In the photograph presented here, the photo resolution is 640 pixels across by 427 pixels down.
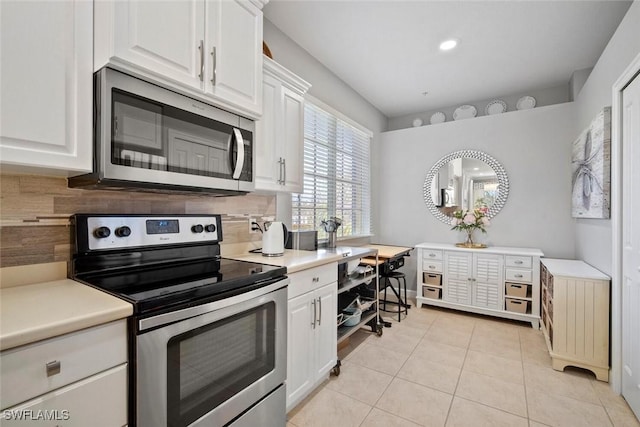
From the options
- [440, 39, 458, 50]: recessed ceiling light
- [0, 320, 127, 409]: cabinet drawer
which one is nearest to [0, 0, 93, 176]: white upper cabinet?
[0, 320, 127, 409]: cabinet drawer

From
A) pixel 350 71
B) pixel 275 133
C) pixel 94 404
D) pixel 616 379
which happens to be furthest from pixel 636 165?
pixel 94 404

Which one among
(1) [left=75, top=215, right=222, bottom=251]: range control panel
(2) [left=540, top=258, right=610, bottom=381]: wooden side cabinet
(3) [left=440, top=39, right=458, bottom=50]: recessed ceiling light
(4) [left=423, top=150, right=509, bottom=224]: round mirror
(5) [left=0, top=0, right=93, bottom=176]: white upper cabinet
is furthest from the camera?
(4) [left=423, top=150, right=509, bottom=224]: round mirror

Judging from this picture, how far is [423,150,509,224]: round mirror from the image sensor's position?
3.77 metres

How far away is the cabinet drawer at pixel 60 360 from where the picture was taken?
73 centimetres

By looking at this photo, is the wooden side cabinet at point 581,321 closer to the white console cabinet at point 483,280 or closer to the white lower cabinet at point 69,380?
the white console cabinet at point 483,280

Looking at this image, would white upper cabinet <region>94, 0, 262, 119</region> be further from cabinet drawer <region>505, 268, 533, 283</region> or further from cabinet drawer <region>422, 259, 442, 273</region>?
cabinet drawer <region>505, 268, 533, 283</region>

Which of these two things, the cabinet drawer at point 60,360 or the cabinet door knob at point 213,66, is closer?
the cabinet drawer at point 60,360

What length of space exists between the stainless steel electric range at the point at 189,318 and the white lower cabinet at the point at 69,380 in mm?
44

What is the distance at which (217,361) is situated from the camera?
48.4 inches

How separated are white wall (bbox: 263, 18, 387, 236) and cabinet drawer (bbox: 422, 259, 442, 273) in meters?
0.92

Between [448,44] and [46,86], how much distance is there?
2.99 meters

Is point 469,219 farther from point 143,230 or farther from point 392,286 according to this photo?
point 143,230

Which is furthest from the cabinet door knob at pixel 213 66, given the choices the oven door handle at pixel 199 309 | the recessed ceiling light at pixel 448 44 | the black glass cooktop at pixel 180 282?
the recessed ceiling light at pixel 448 44

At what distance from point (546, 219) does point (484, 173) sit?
2.92 ft
